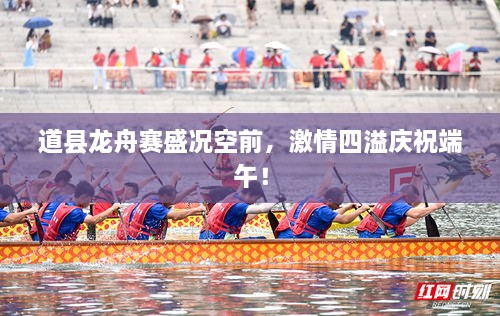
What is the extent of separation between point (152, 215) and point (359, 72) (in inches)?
1098

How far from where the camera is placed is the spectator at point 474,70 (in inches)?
2297

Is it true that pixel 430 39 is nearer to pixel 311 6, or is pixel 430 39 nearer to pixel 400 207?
pixel 311 6

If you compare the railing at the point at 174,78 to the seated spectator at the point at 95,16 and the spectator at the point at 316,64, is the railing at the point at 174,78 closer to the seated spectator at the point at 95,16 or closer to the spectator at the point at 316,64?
the spectator at the point at 316,64

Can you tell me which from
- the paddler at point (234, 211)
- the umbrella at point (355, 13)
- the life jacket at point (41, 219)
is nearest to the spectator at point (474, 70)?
the umbrella at point (355, 13)

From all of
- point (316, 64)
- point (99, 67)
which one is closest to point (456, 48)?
point (316, 64)

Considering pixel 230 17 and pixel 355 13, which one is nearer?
pixel 355 13

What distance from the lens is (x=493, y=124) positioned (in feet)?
193

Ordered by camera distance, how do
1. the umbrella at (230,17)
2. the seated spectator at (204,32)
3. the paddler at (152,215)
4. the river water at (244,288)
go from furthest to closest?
the umbrella at (230,17) → the seated spectator at (204,32) → the paddler at (152,215) → the river water at (244,288)

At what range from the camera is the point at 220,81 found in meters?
56.2

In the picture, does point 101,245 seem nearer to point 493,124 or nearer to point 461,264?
point 461,264

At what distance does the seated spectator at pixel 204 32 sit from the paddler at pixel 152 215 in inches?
1283

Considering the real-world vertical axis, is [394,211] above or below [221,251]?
above

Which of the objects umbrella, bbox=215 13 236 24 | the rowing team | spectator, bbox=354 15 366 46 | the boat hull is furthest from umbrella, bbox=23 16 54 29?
the boat hull

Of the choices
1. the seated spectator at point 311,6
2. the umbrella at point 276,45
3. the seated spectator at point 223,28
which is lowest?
the umbrella at point 276,45
